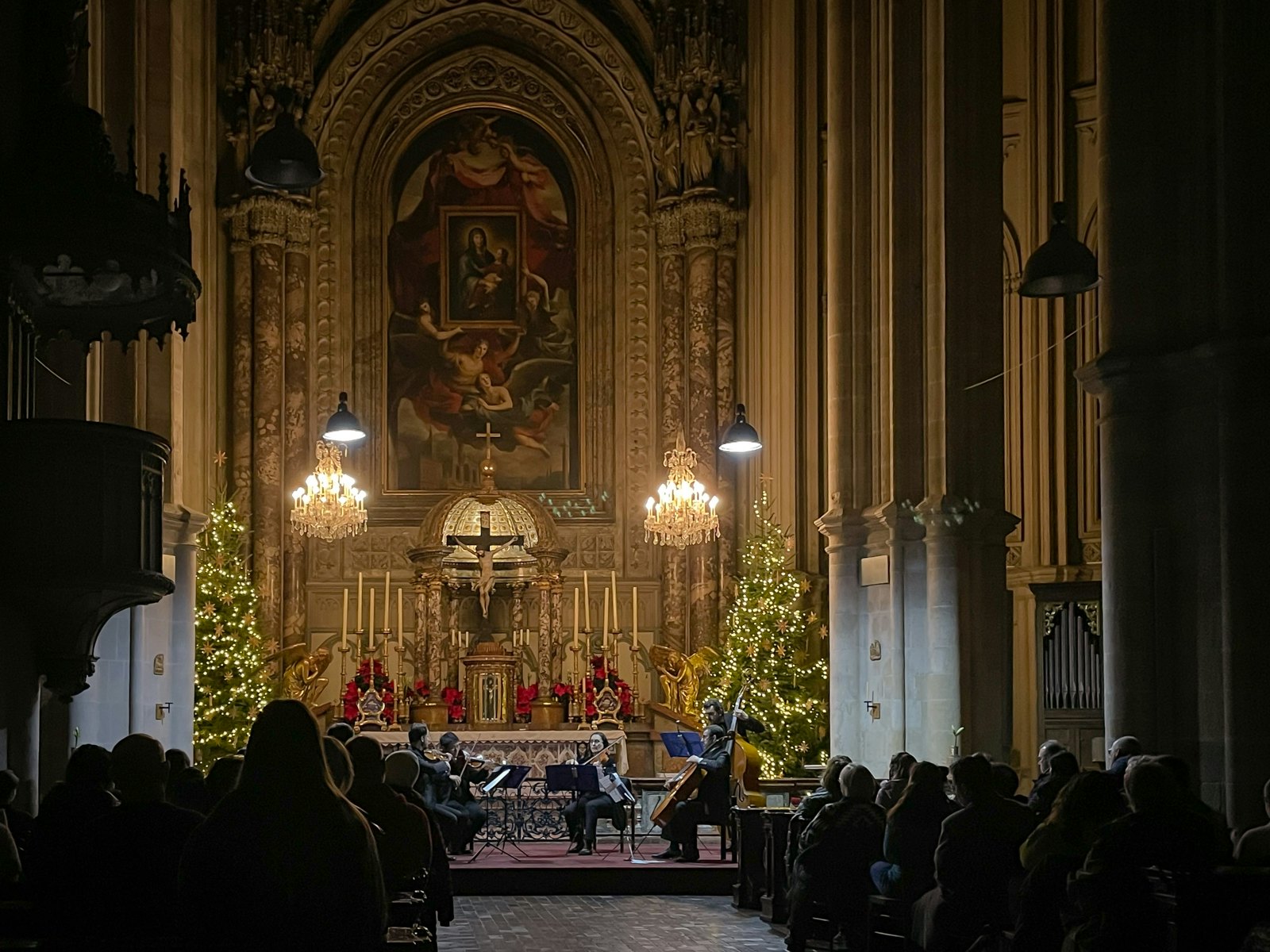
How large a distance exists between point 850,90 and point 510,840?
9126 mm

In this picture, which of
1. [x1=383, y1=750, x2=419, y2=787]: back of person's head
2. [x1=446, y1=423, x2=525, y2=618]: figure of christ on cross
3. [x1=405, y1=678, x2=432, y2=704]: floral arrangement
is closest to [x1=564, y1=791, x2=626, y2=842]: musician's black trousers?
[x1=383, y1=750, x2=419, y2=787]: back of person's head

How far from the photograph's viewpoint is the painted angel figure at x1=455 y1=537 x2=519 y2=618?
2688cm

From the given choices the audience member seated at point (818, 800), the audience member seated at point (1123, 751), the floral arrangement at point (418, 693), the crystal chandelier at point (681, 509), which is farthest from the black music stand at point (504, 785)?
the audience member seated at point (1123, 751)

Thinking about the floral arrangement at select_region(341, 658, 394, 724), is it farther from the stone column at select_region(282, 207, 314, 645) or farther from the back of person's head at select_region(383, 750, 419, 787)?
the back of person's head at select_region(383, 750, 419, 787)

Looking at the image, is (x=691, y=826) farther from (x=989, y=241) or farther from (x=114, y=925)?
(x=114, y=925)

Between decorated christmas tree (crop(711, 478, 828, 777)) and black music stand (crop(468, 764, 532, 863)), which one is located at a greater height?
decorated christmas tree (crop(711, 478, 828, 777))

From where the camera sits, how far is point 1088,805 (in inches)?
310

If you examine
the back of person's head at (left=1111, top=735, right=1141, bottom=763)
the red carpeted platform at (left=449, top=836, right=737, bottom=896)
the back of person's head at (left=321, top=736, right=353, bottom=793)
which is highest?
the back of person's head at (left=321, top=736, right=353, bottom=793)

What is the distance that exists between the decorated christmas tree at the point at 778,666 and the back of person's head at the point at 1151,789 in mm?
14901

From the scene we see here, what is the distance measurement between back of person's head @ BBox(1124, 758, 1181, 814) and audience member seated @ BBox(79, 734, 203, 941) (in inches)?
145

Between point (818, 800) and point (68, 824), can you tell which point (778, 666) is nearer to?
point (818, 800)

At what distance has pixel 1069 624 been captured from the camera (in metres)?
19.7

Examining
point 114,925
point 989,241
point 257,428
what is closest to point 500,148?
point 257,428

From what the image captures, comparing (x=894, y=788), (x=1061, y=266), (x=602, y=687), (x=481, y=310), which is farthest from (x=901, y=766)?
(x=481, y=310)
